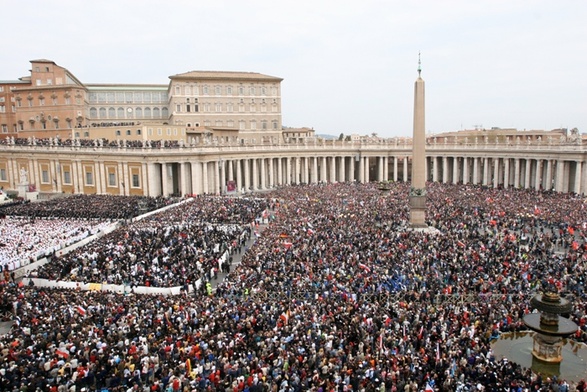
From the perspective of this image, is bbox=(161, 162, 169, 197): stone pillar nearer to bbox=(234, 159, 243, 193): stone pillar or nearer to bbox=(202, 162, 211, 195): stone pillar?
bbox=(202, 162, 211, 195): stone pillar

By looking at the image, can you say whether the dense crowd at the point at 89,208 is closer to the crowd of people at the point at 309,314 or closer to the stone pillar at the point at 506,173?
the crowd of people at the point at 309,314

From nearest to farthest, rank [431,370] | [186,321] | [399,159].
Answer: [431,370] < [186,321] < [399,159]

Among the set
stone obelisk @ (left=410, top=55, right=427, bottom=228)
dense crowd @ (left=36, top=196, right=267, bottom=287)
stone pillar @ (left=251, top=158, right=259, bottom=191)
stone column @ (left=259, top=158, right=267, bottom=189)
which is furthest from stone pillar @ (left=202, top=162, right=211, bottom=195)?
stone obelisk @ (left=410, top=55, right=427, bottom=228)

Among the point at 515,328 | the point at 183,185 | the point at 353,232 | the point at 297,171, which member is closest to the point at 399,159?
the point at 297,171

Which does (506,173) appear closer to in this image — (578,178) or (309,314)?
(578,178)

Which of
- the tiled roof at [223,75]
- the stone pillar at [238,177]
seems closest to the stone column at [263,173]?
the stone pillar at [238,177]

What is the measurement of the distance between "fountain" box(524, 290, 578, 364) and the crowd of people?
928 mm

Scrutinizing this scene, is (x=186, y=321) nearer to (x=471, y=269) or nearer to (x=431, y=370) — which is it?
(x=431, y=370)

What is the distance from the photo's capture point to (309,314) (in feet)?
60.5

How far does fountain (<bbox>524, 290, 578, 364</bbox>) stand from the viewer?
15.9 metres

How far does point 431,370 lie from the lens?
14.6 metres

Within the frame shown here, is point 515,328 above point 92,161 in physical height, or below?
below

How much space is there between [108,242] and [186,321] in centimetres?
1532

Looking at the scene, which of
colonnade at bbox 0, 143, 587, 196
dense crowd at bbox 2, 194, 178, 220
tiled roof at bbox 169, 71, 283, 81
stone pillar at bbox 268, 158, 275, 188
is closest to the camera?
dense crowd at bbox 2, 194, 178, 220
